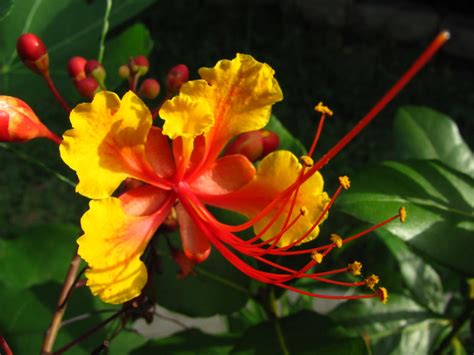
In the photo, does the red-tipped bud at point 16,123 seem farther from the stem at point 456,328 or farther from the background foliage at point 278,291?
the stem at point 456,328

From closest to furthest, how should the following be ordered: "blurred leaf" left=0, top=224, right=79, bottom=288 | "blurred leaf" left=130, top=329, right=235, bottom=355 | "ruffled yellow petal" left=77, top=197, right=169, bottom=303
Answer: "ruffled yellow petal" left=77, top=197, right=169, bottom=303, "blurred leaf" left=130, top=329, right=235, bottom=355, "blurred leaf" left=0, top=224, right=79, bottom=288

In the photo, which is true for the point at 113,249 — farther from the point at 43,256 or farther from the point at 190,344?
the point at 43,256

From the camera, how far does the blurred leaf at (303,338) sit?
1023 millimetres

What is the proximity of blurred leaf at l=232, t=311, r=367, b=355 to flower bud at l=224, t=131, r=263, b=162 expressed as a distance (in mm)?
273

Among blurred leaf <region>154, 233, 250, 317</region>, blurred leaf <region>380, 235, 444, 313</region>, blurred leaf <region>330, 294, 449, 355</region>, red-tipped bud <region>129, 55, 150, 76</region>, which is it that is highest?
red-tipped bud <region>129, 55, 150, 76</region>

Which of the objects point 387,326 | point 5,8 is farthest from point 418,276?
point 5,8

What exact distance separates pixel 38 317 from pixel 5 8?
1.63ft

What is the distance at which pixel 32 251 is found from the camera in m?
1.39

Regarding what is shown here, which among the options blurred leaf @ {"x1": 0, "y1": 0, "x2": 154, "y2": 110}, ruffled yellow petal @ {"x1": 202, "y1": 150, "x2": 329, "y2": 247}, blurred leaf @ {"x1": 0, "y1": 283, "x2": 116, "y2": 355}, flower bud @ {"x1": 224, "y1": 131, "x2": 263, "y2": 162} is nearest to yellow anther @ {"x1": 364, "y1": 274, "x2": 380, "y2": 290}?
ruffled yellow petal @ {"x1": 202, "y1": 150, "x2": 329, "y2": 247}

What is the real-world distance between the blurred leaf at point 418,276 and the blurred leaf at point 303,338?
1.16ft

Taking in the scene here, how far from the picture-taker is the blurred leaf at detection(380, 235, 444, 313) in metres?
1.43

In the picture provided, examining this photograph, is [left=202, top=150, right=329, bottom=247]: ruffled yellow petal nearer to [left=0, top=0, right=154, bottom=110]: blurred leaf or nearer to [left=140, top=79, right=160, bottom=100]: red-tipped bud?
A: [left=140, top=79, right=160, bottom=100]: red-tipped bud

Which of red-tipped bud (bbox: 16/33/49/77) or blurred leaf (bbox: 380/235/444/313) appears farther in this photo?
blurred leaf (bbox: 380/235/444/313)

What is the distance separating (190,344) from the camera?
3.83 ft
